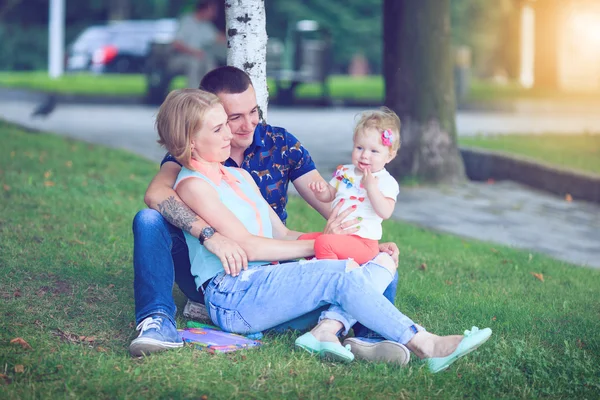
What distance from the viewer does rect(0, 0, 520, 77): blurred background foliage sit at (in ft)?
117

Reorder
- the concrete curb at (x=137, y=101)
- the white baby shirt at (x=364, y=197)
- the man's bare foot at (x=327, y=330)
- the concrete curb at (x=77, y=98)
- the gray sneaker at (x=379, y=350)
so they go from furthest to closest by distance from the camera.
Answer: the concrete curb at (x=77, y=98) < the concrete curb at (x=137, y=101) < the white baby shirt at (x=364, y=197) < the man's bare foot at (x=327, y=330) < the gray sneaker at (x=379, y=350)

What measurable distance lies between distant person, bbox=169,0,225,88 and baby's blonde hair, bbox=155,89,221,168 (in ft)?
37.9

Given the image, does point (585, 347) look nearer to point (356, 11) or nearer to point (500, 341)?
point (500, 341)

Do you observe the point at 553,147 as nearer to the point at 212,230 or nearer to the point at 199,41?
the point at 199,41

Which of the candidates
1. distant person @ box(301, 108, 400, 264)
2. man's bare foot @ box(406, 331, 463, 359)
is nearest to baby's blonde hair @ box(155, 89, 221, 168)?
distant person @ box(301, 108, 400, 264)

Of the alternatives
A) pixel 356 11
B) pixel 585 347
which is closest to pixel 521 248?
pixel 585 347

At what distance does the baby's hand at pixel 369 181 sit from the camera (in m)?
4.07

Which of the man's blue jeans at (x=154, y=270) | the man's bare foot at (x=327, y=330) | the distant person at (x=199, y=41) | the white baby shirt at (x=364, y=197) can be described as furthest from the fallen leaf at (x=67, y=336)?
the distant person at (x=199, y=41)

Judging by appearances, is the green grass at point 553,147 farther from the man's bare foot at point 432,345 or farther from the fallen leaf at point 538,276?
the man's bare foot at point 432,345

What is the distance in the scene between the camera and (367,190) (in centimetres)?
409

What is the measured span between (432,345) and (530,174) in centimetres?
610

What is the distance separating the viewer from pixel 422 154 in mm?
9188

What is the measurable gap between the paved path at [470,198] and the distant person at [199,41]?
1.19 meters

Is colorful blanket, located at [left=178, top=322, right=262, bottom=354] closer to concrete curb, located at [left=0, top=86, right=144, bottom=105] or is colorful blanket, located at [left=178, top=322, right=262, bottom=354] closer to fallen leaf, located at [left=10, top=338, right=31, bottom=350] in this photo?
fallen leaf, located at [left=10, top=338, right=31, bottom=350]
